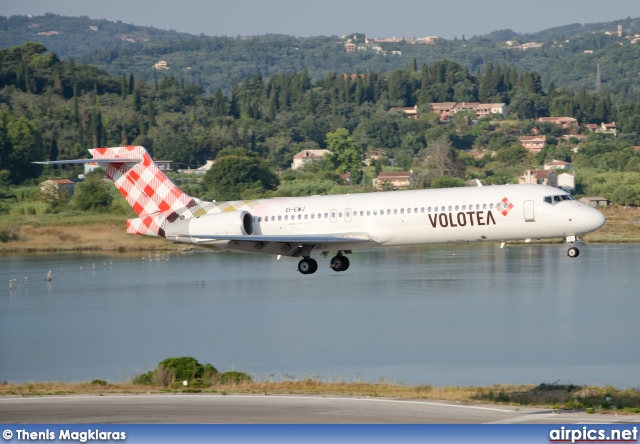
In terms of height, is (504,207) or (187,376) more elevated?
(504,207)

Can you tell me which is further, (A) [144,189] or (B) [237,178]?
(B) [237,178]

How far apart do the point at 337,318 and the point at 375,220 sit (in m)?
34.0

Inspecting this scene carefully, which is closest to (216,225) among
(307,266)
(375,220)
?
(307,266)

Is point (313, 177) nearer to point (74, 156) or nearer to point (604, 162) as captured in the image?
point (74, 156)

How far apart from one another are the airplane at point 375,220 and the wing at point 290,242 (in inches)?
1.6

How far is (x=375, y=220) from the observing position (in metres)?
44.0

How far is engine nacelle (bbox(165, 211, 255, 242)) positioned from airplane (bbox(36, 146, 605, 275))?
4cm

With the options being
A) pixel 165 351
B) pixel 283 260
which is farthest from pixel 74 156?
pixel 165 351

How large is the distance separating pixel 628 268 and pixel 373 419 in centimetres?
6857

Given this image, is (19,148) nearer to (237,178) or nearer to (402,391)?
(237,178)

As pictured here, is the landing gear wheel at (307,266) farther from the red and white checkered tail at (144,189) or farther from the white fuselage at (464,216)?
the red and white checkered tail at (144,189)

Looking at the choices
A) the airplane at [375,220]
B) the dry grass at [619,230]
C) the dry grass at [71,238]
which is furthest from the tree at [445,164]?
the airplane at [375,220]

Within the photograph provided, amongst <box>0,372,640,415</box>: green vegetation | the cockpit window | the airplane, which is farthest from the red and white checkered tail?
the cockpit window

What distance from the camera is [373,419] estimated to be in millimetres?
36250
